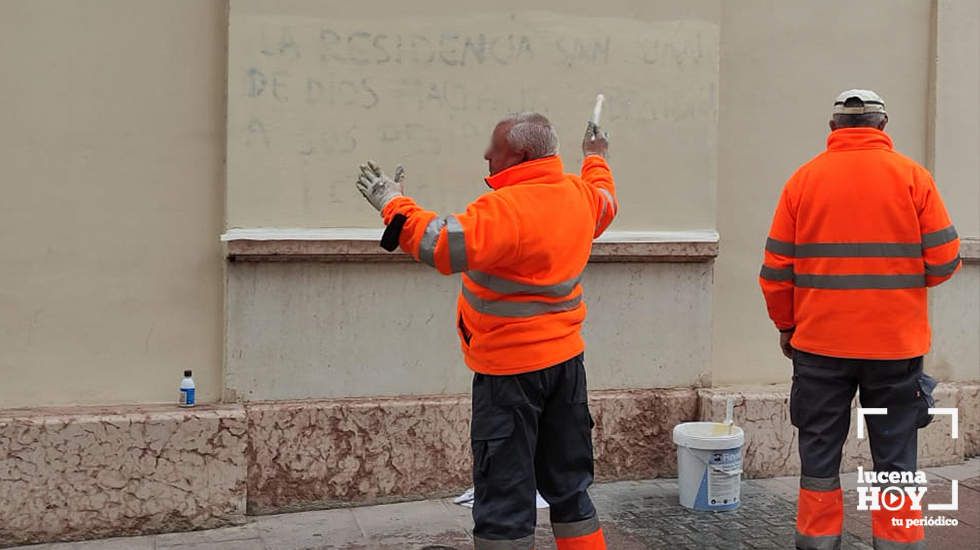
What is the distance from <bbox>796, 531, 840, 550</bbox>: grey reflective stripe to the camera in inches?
168

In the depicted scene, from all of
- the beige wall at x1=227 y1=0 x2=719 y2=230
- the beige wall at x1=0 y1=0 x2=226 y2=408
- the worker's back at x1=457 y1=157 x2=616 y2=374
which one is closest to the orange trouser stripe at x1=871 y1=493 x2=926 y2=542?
the worker's back at x1=457 y1=157 x2=616 y2=374

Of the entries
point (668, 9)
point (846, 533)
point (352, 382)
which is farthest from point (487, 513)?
point (668, 9)

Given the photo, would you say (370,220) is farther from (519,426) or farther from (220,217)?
(519,426)

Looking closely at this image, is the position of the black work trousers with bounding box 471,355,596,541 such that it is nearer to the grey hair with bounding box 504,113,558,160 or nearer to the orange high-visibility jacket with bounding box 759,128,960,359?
the grey hair with bounding box 504,113,558,160

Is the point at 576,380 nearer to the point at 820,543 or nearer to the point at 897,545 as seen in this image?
the point at 820,543

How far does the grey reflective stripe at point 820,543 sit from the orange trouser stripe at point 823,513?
16mm

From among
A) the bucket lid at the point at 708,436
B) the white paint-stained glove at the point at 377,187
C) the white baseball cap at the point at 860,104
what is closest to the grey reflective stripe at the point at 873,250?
the white baseball cap at the point at 860,104

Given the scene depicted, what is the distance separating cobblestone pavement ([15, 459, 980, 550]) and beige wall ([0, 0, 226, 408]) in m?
0.74

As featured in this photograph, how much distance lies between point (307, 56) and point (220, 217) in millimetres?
888

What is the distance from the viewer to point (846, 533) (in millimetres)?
5086

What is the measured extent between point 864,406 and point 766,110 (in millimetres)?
2417

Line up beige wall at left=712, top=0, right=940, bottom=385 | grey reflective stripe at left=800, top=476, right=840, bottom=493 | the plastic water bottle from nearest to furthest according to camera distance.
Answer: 1. grey reflective stripe at left=800, top=476, right=840, bottom=493
2. the plastic water bottle
3. beige wall at left=712, top=0, right=940, bottom=385

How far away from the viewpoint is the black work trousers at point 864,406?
13.9ft

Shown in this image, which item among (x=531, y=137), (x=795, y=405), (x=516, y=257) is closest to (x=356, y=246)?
(x=531, y=137)
